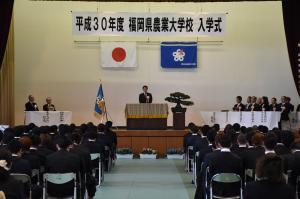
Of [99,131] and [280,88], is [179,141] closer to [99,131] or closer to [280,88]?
[99,131]

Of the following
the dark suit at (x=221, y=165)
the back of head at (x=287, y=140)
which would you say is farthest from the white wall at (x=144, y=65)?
the dark suit at (x=221, y=165)

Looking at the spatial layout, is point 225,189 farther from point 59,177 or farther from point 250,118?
point 250,118

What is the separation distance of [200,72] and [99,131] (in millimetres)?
7571

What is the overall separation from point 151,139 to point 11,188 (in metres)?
9.85

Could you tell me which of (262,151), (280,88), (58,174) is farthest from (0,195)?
(280,88)

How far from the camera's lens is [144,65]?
1794 centimetres

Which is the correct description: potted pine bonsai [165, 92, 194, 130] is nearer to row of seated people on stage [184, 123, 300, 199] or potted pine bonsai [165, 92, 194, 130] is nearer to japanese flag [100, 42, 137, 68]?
japanese flag [100, 42, 137, 68]

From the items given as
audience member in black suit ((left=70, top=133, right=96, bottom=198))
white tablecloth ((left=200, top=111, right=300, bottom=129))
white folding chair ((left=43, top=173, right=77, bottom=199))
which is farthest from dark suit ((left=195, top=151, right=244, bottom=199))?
white tablecloth ((left=200, top=111, right=300, bottom=129))

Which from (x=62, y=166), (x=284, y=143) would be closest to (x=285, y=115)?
(x=284, y=143)

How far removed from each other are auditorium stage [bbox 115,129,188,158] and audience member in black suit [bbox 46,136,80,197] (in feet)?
24.7

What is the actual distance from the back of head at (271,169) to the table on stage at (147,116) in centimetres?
1029

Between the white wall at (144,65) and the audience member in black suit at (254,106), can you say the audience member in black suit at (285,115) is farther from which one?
the white wall at (144,65)

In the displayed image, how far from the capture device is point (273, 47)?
18.0m

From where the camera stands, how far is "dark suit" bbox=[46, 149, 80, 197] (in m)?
6.35
